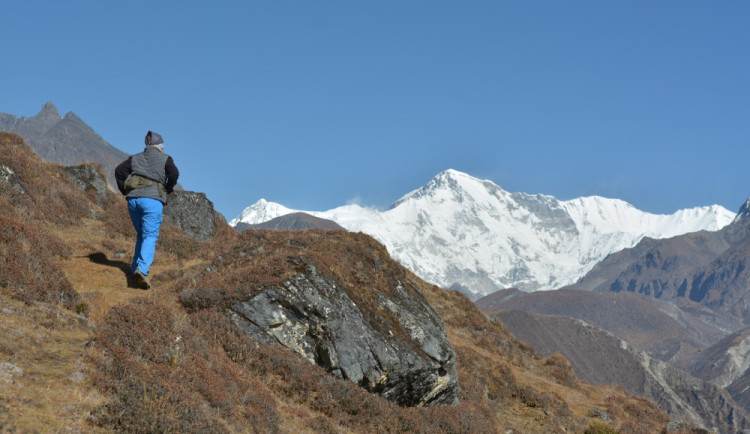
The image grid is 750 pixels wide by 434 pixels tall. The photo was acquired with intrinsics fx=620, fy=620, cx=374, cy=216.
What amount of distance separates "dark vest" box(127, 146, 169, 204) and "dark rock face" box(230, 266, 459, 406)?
339 cm

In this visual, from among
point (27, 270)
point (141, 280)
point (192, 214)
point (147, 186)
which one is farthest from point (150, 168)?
point (192, 214)

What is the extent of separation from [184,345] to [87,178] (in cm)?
2310

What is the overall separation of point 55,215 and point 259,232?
853 centimetres

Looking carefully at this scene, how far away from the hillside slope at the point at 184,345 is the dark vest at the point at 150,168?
2.36 metres

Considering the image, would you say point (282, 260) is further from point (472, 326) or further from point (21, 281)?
point (472, 326)

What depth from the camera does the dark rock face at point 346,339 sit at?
13.8 metres

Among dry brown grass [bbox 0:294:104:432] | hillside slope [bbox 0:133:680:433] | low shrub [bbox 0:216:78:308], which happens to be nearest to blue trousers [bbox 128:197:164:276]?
hillside slope [bbox 0:133:680:433]

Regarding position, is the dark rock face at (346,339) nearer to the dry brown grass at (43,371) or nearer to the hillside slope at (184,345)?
the hillside slope at (184,345)

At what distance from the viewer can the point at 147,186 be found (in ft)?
47.5

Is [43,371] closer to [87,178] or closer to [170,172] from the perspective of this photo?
[170,172]

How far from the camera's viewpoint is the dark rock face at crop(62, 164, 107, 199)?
98.4ft

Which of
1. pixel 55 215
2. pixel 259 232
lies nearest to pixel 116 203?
pixel 55 215

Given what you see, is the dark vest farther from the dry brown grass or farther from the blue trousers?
the dry brown grass

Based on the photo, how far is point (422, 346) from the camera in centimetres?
1645
